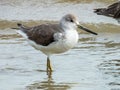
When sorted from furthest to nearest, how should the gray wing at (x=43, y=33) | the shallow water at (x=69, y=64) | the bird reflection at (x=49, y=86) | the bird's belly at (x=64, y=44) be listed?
the gray wing at (x=43, y=33), the bird's belly at (x=64, y=44), the shallow water at (x=69, y=64), the bird reflection at (x=49, y=86)

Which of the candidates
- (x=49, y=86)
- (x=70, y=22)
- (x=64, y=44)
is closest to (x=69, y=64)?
(x=64, y=44)

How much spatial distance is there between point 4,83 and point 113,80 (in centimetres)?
167

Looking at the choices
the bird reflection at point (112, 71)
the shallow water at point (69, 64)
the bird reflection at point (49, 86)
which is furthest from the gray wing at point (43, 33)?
the bird reflection at point (112, 71)

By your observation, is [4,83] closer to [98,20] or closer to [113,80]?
[113,80]

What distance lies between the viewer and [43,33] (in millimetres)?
9320

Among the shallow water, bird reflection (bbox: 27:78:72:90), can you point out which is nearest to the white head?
the shallow water

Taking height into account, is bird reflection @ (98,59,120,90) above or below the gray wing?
below

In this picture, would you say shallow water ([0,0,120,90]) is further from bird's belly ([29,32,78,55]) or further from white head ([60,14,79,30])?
white head ([60,14,79,30])

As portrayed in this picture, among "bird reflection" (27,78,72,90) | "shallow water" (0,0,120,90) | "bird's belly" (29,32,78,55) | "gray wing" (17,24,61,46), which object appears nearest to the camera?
"bird reflection" (27,78,72,90)

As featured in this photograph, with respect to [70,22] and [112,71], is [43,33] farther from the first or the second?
[112,71]

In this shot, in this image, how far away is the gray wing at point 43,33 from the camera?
9.10 metres

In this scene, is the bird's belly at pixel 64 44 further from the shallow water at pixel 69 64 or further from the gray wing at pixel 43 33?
the shallow water at pixel 69 64

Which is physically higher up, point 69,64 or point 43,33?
point 43,33

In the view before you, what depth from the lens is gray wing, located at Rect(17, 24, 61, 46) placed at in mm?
9102
